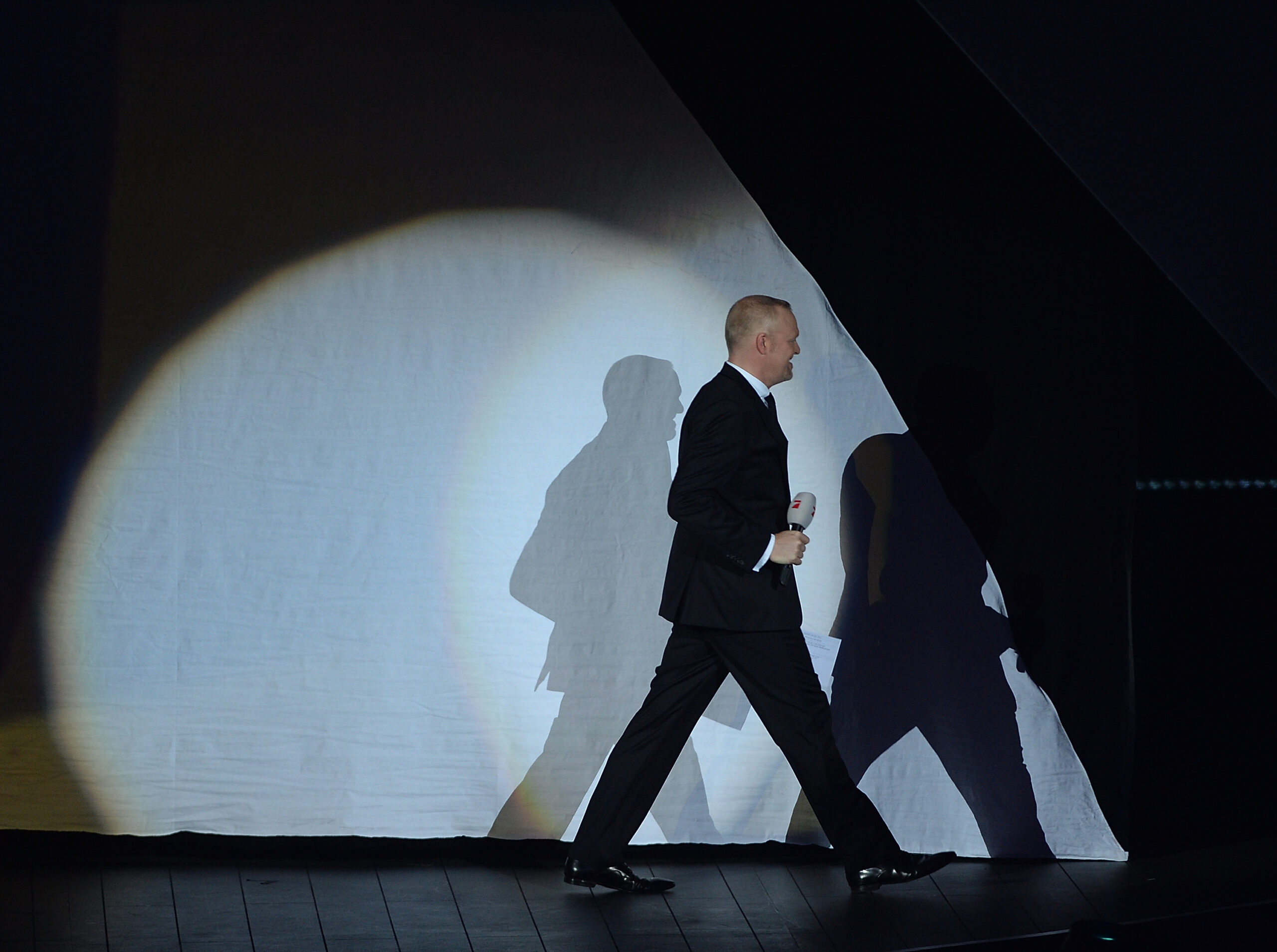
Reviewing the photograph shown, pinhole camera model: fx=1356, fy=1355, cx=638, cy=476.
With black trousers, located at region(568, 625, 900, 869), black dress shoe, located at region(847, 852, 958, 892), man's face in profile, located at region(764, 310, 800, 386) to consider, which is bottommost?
black dress shoe, located at region(847, 852, 958, 892)

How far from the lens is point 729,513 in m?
3.20

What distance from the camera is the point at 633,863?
370 centimetres

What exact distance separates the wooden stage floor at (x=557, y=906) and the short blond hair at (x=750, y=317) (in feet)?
4.56

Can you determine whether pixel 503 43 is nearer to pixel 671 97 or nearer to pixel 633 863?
pixel 671 97

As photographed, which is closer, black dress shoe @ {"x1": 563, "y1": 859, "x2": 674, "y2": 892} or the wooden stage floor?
the wooden stage floor

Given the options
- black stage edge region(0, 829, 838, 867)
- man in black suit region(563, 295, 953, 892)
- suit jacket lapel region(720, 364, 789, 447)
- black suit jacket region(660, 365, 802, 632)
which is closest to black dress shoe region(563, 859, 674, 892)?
man in black suit region(563, 295, 953, 892)

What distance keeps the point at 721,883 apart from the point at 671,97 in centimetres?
209

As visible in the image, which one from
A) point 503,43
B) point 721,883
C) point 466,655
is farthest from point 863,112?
point 721,883

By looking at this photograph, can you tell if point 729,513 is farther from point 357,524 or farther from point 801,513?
point 357,524

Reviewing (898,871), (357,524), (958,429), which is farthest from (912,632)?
(357,524)

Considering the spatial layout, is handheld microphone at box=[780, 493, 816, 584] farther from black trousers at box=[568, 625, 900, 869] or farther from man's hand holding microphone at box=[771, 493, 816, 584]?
black trousers at box=[568, 625, 900, 869]

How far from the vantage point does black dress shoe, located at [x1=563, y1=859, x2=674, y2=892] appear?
10.9 feet

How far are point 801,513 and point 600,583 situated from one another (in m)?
0.67

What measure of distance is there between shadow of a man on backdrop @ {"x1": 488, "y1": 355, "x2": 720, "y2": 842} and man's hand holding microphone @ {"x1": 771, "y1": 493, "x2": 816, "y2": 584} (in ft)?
1.62
